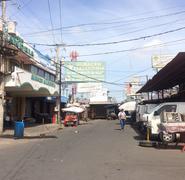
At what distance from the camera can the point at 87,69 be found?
60562 millimetres

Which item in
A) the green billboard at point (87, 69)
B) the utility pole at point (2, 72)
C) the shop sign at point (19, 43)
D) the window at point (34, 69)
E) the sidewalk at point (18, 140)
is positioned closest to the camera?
the sidewalk at point (18, 140)

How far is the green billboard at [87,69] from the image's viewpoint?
60219 mm

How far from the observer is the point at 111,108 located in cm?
8344

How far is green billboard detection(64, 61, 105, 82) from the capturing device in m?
60.2

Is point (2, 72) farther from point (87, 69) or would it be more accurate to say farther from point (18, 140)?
point (87, 69)

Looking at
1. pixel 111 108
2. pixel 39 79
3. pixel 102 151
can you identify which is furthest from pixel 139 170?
pixel 111 108

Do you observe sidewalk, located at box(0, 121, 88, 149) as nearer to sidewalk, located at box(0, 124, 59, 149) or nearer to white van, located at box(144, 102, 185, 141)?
sidewalk, located at box(0, 124, 59, 149)

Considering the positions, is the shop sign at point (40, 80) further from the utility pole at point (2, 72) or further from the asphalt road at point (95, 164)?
the asphalt road at point (95, 164)

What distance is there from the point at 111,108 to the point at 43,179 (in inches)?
2886

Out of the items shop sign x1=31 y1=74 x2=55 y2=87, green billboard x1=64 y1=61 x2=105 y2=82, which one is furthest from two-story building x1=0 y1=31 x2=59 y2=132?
green billboard x1=64 y1=61 x2=105 y2=82

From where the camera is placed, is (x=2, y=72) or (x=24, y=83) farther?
(x=24, y=83)

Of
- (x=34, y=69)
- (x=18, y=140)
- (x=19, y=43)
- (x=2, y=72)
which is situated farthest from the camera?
(x=34, y=69)

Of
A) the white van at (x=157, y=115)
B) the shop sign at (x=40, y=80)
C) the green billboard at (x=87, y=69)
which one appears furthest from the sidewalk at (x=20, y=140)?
the green billboard at (x=87, y=69)

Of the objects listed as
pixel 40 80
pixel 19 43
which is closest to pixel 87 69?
pixel 40 80
